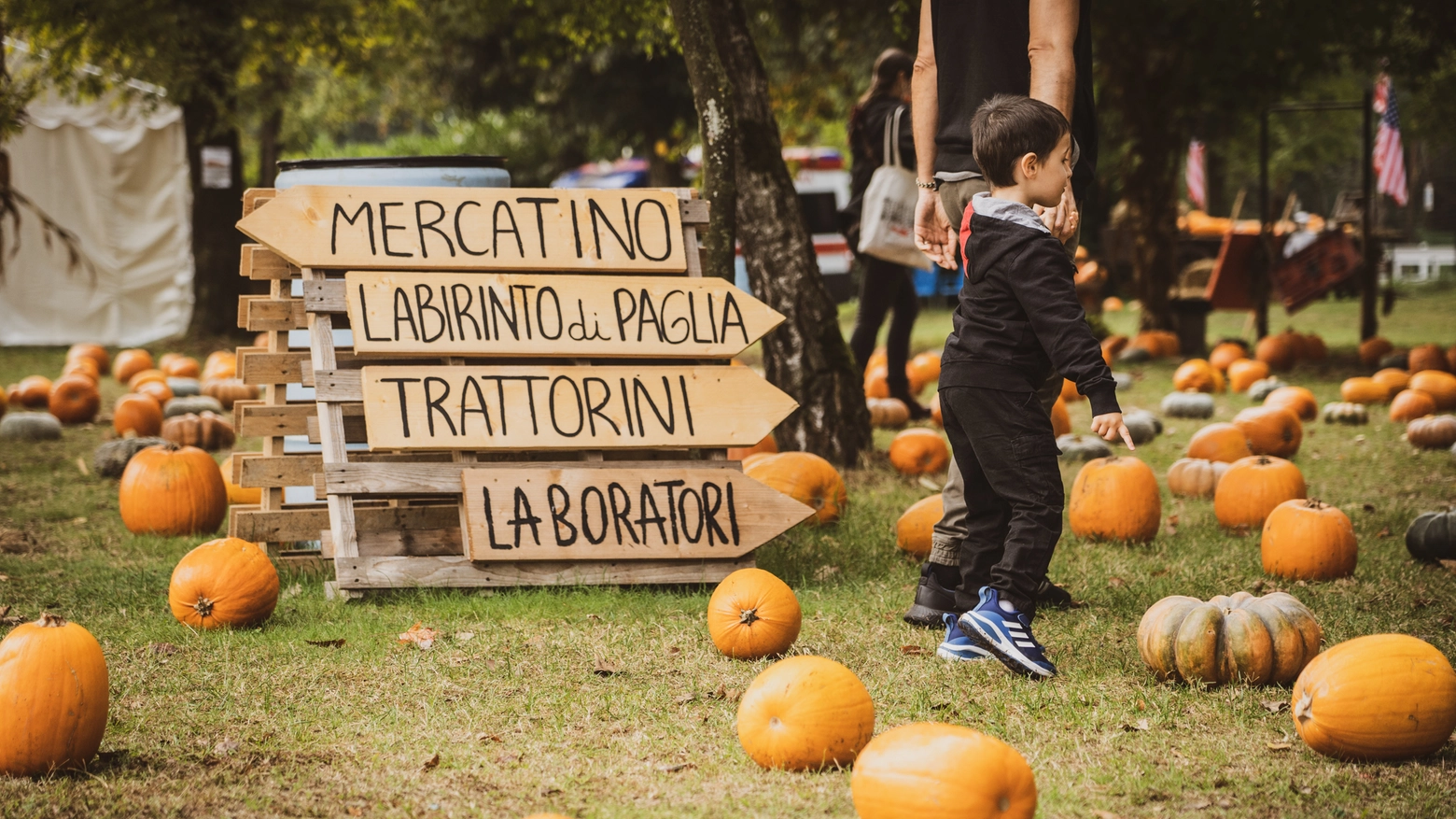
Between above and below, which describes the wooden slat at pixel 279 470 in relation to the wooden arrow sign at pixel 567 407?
below

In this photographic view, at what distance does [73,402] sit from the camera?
898 cm

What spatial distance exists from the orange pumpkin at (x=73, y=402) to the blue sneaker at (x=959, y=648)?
7.64 m

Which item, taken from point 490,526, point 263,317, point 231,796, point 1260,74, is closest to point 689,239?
point 490,526

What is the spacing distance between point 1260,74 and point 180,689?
11463mm

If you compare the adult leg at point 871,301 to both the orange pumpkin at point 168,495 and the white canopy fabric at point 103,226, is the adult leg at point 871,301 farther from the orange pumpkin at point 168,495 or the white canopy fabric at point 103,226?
the white canopy fabric at point 103,226

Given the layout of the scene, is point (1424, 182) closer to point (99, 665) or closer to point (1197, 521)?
point (1197, 521)

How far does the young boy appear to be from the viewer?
11.1 ft

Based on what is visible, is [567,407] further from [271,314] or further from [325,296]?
[271,314]

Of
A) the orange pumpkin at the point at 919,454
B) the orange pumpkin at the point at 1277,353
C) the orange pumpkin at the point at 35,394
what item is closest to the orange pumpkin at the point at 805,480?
Answer: the orange pumpkin at the point at 919,454

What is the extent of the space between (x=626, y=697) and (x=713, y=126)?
305 centimetres

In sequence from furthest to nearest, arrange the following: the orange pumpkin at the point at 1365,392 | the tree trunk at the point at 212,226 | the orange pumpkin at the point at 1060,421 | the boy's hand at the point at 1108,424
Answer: the tree trunk at the point at 212,226, the orange pumpkin at the point at 1365,392, the orange pumpkin at the point at 1060,421, the boy's hand at the point at 1108,424

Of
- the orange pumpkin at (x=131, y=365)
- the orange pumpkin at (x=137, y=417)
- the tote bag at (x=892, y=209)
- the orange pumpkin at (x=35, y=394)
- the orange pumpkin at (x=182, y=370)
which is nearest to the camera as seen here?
the tote bag at (x=892, y=209)

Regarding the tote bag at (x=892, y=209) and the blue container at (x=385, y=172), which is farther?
the tote bag at (x=892, y=209)

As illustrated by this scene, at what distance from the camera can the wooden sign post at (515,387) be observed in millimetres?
4383
